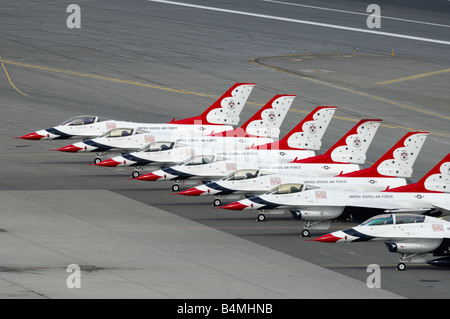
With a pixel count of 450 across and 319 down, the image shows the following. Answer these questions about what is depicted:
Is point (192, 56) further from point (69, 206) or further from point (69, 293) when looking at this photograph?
point (69, 293)

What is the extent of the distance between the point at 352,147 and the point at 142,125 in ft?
51.4

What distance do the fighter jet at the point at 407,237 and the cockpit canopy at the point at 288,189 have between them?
6.16m

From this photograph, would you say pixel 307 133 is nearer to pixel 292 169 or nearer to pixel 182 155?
pixel 292 169

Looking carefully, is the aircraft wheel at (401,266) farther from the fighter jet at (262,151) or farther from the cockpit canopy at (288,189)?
the fighter jet at (262,151)

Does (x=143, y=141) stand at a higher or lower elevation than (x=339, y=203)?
higher

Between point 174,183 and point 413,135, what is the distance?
50.3ft

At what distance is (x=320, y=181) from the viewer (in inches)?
2424

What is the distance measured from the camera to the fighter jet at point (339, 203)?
5728cm

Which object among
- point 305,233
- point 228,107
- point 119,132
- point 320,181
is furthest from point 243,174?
point 228,107

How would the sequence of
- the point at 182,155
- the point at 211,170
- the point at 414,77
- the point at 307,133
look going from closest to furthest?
the point at 211,170, the point at 182,155, the point at 307,133, the point at 414,77

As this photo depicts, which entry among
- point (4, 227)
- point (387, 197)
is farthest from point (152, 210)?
point (387, 197)

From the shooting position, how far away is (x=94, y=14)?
138750 millimetres
